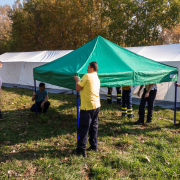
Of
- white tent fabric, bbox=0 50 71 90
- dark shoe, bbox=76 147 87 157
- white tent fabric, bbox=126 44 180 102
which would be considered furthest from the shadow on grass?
white tent fabric, bbox=0 50 71 90

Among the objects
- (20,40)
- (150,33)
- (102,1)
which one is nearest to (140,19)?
(150,33)

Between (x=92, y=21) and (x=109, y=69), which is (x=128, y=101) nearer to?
(x=109, y=69)

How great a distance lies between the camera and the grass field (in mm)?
3441

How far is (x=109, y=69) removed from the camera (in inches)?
185

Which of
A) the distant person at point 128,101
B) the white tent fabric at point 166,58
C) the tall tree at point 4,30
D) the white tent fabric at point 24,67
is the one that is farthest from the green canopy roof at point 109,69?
the tall tree at point 4,30

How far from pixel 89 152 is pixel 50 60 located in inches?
402

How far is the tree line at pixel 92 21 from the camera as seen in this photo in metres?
20.6

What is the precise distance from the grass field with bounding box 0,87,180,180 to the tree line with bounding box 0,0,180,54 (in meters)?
16.9

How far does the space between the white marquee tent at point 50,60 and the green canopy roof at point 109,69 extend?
3213mm

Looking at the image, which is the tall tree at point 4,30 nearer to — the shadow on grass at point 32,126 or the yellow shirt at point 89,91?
the shadow on grass at point 32,126

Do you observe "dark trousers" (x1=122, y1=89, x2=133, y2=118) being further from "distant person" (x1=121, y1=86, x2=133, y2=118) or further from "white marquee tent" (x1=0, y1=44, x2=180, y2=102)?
"white marquee tent" (x1=0, y1=44, x2=180, y2=102)

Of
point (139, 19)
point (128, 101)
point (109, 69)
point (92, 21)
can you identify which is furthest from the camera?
point (92, 21)

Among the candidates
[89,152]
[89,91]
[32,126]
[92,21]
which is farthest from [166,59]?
[92,21]

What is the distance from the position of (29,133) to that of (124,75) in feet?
10.5
